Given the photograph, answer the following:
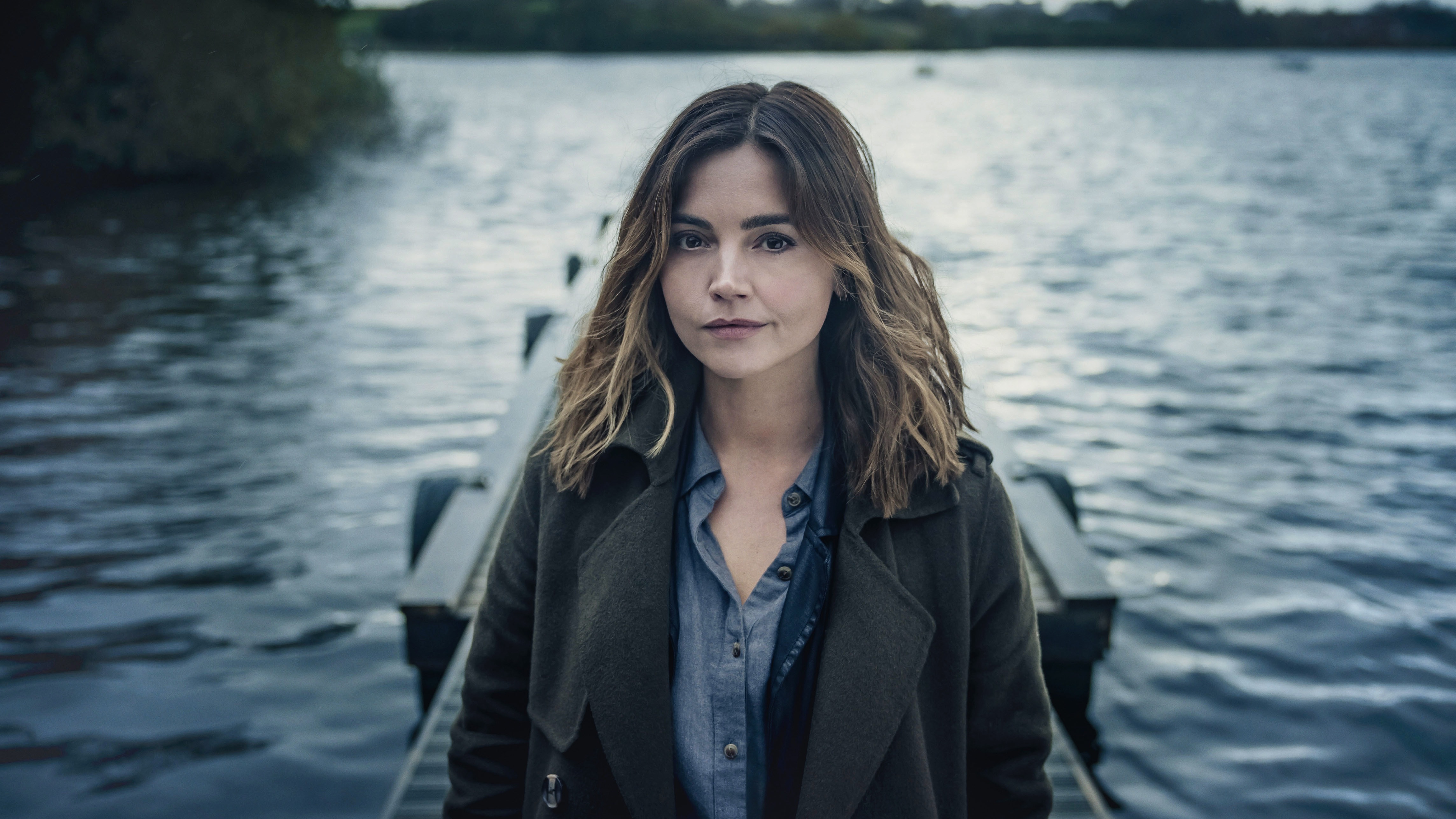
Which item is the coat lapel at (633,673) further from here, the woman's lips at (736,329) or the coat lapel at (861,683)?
the woman's lips at (736,329)

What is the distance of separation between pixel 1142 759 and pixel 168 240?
60.2 ft

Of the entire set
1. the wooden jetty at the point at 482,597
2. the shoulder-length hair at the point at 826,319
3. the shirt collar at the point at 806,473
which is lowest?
the wooden jetty at the point at 482,597

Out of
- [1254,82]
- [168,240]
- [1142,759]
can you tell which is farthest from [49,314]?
[1254,82]

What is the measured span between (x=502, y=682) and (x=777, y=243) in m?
0.93

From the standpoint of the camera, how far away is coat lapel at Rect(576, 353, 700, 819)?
5.45ft

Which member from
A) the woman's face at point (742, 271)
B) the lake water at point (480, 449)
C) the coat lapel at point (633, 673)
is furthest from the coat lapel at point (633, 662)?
the lake water at point (480, 449)

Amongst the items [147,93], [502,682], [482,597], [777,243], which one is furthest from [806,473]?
[147,93]

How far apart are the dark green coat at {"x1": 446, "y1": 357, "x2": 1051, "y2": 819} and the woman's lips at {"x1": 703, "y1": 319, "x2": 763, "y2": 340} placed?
20cm

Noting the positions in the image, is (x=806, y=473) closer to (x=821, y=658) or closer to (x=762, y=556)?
(x=762, y=556)

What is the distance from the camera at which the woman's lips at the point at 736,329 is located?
1.71 m

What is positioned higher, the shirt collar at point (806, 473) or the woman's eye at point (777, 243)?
the woman's eye at point (777, 243)

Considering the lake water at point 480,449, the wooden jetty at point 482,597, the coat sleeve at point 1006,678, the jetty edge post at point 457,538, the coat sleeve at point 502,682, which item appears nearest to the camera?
the coat sleeve at point 1006,678

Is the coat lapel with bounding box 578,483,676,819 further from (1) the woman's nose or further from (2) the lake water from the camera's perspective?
(2) the lake water

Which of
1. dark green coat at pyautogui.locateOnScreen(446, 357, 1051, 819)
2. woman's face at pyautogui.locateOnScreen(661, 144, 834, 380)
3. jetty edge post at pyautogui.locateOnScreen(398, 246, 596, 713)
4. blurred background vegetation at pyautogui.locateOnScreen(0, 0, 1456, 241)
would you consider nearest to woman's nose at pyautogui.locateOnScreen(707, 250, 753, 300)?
woman's face at pyautogui.locateOnScreen(661, 144, 834, 380)
